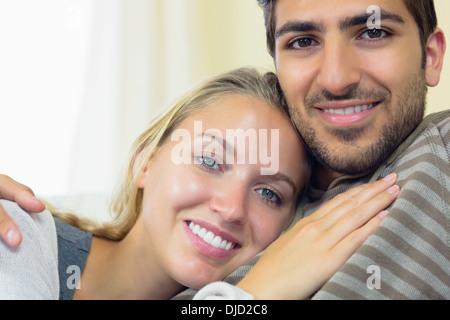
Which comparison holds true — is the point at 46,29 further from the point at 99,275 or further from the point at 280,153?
the point at 280,153

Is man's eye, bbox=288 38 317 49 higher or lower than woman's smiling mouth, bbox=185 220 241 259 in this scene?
higher

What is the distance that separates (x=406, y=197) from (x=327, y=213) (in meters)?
0.17

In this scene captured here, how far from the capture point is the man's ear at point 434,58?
53.0 inches

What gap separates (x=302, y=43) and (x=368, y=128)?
0.85ft

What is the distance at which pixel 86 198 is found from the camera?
1.92 meters

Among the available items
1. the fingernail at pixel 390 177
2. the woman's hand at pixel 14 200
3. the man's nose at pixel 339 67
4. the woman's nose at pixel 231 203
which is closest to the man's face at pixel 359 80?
the man's nose at pixel 339 67

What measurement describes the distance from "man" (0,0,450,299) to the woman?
0.06m

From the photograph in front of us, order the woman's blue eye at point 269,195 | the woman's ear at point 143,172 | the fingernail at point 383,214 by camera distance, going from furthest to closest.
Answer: the woman's ear at point 143,172, the woman's blue eye at point 269,195, the fingernail at point 383,214

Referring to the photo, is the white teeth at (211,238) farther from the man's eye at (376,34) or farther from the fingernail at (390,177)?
the man's eye at (376,34)

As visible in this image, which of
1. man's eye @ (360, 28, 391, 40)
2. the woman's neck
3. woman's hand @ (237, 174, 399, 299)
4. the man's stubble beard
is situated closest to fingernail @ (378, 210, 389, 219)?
woman's hand @ (237, 174, 399, 299)

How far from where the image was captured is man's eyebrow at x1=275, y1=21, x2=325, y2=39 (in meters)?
1.25

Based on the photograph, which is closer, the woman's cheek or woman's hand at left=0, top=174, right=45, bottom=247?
woman's hand at left=0, top=174, right=45, bottom=247

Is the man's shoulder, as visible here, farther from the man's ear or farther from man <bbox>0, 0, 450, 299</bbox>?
the man's ear
